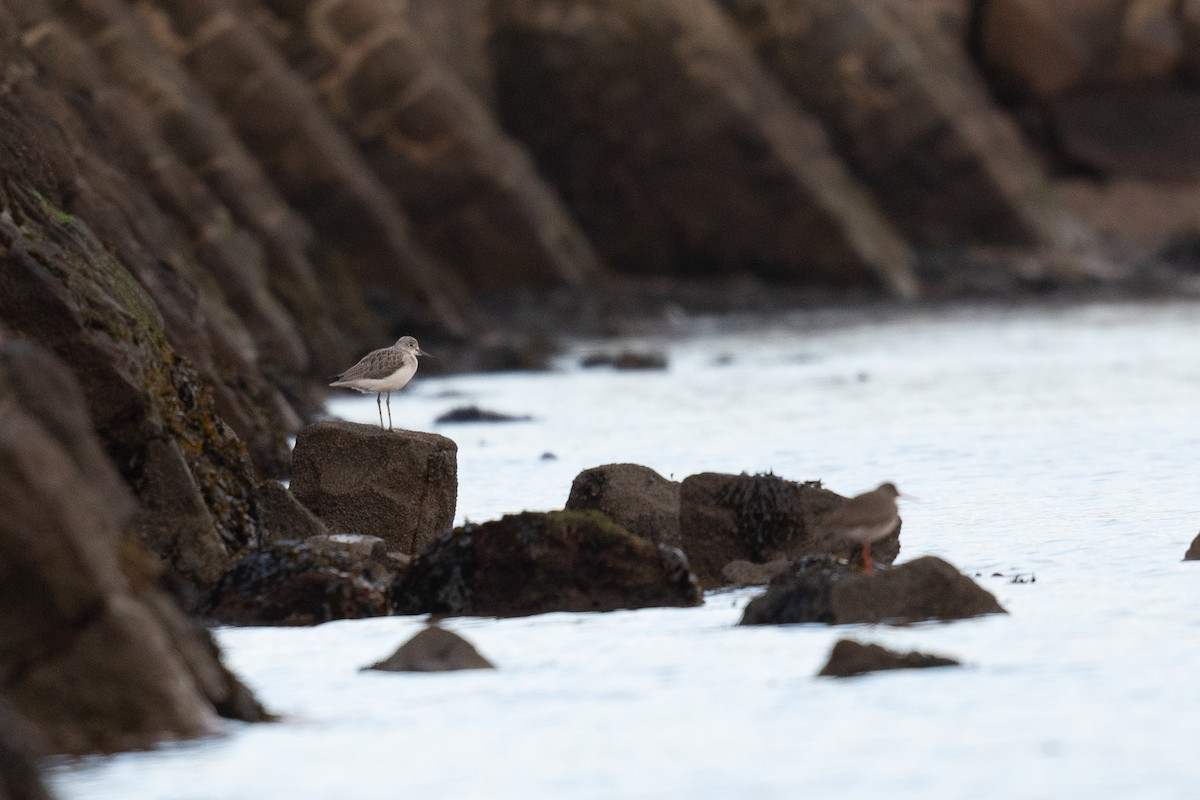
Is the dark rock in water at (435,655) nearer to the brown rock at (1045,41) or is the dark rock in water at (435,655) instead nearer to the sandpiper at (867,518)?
the sandpiper at (867,518)

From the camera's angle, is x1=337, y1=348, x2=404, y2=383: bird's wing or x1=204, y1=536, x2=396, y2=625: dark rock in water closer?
x1=204, y1=536, x2=396, y2=625: dark rock in water

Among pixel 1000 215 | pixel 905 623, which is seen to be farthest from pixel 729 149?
pixel 905 623

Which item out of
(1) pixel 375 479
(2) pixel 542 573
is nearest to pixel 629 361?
(1) pixel 375 479

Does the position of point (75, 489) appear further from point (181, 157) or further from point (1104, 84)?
point (1104, 84)

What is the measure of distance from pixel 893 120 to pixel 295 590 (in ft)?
127

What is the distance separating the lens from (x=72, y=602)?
6.57m

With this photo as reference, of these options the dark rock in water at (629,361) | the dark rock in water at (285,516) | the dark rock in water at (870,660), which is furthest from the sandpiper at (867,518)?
the dark rock in water at (629,361)

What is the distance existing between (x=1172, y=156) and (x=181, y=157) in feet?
122

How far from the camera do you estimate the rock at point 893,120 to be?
46469 mm

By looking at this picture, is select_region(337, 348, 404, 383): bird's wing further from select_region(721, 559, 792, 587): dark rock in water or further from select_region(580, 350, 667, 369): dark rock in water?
select_region(580, 350, 667, 369): dark rock in water

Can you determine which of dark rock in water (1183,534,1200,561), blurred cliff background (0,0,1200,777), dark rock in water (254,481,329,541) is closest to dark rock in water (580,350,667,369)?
blurred cliff background (0,0,1200,777)

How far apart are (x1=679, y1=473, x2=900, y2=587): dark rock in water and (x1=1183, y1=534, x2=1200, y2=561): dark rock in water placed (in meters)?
1.44

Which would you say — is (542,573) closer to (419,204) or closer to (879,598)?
(879,598)

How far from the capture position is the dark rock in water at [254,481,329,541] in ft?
36.1
